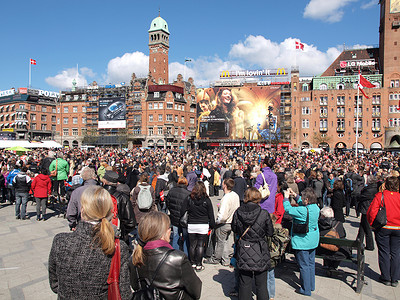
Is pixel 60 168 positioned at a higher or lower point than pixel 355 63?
lower

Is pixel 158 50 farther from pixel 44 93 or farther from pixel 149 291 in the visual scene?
pixel 149 291

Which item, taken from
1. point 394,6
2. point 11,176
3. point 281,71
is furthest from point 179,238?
point 394,6

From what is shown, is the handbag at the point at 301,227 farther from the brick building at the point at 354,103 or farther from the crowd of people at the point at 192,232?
the brick building at the point at 354,103

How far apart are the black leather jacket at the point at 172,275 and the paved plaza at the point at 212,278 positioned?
2.81 metres

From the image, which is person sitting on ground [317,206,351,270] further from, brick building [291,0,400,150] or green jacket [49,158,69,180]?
brick building [291,0,400,150]

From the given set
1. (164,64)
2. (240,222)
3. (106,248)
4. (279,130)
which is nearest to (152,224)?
(106,248)

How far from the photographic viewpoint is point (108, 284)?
2.48 m

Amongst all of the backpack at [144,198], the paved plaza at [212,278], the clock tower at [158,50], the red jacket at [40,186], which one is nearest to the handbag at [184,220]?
the backpack at [144,198]

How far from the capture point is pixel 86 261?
2.39 meters

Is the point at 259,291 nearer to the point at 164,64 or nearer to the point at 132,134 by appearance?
the point at 132,134

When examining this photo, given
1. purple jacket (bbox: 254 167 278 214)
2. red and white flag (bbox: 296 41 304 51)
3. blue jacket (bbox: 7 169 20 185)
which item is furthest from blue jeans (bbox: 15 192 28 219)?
red and white flag (bbox: 296 41 304 51)

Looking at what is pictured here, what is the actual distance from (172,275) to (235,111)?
64.2 metres

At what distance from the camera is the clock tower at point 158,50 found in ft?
258

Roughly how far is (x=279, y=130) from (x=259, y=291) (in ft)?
201
